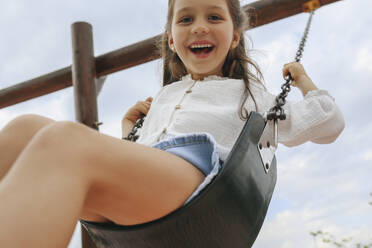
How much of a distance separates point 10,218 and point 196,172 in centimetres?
38

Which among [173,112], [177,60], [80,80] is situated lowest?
[173,112]

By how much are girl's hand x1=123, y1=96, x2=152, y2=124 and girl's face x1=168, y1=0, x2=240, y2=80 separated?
0.22 m

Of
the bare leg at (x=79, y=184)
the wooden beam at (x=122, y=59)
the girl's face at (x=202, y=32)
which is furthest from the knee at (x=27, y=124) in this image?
the wooden beam at (x=122, y=59)

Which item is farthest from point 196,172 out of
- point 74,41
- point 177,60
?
point 74,41

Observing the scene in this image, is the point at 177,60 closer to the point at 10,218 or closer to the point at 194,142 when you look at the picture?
the point at 194,142

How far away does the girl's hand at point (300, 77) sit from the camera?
1085 mm

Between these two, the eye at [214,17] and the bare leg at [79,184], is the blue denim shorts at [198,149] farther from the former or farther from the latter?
the eye at [214,17]

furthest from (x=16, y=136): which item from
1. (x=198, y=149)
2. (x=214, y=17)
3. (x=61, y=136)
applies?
(x=214, y=17)

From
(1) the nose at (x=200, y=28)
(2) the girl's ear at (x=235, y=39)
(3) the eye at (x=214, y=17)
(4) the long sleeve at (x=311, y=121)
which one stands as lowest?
(4) the long sleeve at (x=311, y=121)

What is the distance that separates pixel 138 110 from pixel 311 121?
0.52 m

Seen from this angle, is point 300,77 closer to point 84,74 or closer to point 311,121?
point 311,121

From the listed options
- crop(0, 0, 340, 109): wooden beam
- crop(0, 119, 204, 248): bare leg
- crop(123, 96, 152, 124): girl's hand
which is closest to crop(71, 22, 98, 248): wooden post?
crop(0, 0, 340, 109): wooden beam

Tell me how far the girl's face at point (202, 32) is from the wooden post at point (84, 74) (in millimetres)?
865

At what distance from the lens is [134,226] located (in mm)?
823
